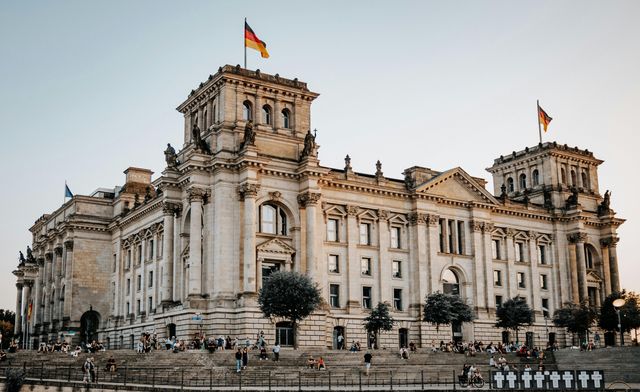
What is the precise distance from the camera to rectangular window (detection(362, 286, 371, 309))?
7125 cm

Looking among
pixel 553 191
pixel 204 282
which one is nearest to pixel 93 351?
pixel 204 282

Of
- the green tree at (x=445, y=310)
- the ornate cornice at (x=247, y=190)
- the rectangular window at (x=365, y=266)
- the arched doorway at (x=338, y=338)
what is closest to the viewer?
the ornate cornice at (x=247, y=190)


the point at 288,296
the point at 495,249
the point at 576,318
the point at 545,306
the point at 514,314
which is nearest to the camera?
the point at 288,296

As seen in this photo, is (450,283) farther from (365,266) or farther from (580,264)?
(580,264)

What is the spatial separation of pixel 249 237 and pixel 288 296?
24.7ft

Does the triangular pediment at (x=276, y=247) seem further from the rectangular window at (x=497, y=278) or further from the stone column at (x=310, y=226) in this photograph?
the rectangular window at (x=497, y=278)

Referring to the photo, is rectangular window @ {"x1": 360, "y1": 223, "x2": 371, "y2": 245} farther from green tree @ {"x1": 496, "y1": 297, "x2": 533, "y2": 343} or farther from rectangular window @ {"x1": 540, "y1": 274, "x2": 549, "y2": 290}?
rectangular window @ {"x1": 540, "y1": 274, "x2": 549, "y2": 290}

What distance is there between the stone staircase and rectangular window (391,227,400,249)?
58.7 feet

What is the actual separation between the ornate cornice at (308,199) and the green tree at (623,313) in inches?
1335

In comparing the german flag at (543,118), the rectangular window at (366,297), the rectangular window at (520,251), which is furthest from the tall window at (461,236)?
the german flag at (543,118)

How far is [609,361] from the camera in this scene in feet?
197

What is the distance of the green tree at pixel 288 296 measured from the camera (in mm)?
57094

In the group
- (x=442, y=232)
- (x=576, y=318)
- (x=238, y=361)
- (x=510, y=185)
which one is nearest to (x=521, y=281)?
(x=576, y=318)

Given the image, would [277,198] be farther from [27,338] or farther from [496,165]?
[27,338]
